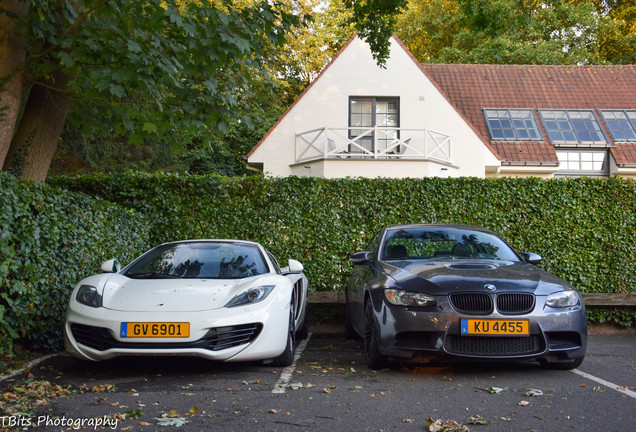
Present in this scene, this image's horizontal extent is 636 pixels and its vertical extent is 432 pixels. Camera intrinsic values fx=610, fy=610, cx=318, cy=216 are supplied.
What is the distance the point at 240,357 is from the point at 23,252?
A: 2476mm

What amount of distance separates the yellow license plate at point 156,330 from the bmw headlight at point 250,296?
510 millimetres

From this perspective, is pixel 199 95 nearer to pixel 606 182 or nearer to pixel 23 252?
pixel 23 252

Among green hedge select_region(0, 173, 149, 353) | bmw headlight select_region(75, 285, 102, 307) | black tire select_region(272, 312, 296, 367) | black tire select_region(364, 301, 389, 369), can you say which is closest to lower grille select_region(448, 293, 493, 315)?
black tire select_region(364, 301, 389, 369)

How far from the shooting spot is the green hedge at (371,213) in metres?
10.5

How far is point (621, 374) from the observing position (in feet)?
20.8

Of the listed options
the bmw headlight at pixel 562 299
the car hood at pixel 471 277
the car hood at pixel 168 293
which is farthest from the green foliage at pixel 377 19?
the bmw headlight at pixel 562 299

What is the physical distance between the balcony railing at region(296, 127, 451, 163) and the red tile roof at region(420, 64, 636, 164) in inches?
92.4

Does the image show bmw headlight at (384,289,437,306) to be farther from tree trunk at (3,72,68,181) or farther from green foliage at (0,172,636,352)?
tree trunk at (3,72,68,181)

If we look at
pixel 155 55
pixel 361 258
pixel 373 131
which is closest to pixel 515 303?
pixel 361 258

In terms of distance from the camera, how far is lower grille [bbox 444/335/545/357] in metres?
5.66

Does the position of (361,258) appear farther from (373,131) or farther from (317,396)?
(373,131)

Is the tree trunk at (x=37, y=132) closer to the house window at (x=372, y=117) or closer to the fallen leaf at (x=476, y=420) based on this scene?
the fallen leaf at (x=476, y=420)

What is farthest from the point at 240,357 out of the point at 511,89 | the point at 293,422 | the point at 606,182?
the point at 511,89

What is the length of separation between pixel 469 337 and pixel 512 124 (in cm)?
1842
